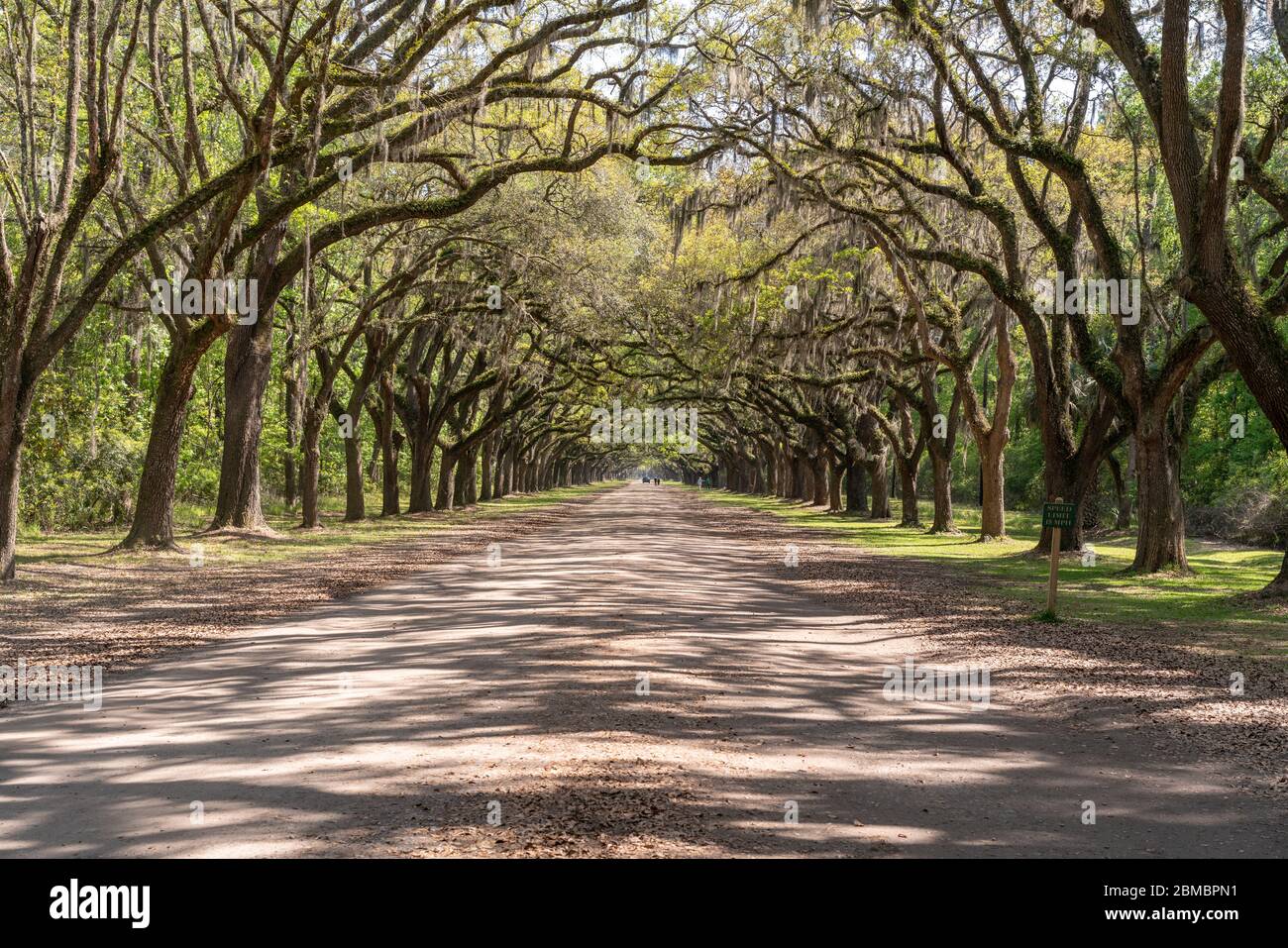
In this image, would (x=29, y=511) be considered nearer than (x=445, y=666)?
No

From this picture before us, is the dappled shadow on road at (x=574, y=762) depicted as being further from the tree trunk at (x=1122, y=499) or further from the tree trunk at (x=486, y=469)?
the tree trunk at (x=486, y=469)

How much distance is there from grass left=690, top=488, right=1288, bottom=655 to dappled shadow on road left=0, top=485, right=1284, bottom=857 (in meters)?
4.24

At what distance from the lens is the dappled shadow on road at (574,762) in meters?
5.05

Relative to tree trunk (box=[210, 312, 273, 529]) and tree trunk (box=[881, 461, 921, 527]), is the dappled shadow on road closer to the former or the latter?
tree trunk (box=[210, 312, 273, 529])

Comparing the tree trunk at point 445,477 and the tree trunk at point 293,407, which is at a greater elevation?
the tree trunk at point 293,407

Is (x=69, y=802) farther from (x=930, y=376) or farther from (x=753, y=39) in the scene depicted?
(x=930, y=376)

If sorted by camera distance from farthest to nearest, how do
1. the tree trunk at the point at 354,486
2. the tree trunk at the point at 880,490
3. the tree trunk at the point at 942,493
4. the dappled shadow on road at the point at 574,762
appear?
the tree trunk at the point at 880,490 < the tree trunk at the point at 354,486 < the tree trunk at the point at 942,493 < the dappled shadow on road at the point at 574,762

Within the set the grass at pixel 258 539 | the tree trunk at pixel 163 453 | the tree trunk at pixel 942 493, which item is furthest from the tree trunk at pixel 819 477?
the tree trunk at pixel 163 453

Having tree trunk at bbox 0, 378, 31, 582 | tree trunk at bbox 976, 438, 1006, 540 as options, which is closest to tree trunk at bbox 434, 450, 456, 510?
tree trunk at bbox 976, 438, 1006, 540

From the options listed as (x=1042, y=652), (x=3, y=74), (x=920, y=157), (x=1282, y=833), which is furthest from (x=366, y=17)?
(x=1282, y=833)

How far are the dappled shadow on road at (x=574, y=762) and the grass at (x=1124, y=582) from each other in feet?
13.9

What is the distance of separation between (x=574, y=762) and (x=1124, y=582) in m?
14.1

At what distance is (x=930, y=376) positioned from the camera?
3228cm

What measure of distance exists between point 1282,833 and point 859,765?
2.19 m
